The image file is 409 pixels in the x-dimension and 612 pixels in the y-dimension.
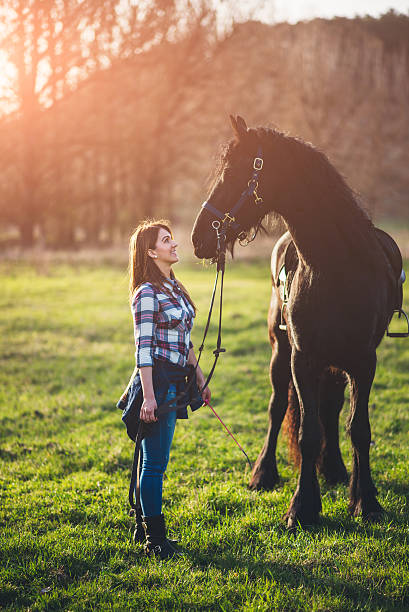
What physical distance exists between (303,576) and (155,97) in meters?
22.6

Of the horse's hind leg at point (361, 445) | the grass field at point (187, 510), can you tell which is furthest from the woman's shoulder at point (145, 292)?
the grass field at point (187, 510)

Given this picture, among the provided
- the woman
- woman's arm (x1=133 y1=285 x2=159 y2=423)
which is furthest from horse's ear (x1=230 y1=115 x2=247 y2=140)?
woman's arm (x1=133 y1=285 x2=159 y2=423)

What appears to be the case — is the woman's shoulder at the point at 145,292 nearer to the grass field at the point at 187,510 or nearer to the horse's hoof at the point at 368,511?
the grass field at the point at 187,510

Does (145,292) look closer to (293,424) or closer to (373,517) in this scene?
(293,424)

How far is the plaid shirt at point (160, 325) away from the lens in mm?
3016

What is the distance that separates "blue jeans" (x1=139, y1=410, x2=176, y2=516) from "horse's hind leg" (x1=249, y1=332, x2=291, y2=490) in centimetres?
133

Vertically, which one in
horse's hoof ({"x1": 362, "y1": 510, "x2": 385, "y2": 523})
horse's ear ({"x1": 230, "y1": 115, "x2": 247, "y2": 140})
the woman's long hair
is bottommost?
horse's hoof ({"x1": 362, "y1": 510, "x2": 385, "y2": 523})

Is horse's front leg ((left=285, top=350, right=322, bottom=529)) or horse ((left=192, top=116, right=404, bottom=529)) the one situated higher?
horse ((left=192, top=116, right=404, bottom=529))

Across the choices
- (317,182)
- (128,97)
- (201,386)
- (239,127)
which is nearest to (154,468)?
(201,386)

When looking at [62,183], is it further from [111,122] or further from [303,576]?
[303,576]

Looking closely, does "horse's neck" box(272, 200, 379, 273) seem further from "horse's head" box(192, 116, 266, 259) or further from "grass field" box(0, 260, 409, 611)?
"grass field" box(0, 260, 409, 611)

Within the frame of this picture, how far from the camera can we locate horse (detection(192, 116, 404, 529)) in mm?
3252

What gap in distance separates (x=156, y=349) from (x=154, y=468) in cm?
75

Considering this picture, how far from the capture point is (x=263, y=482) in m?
4.16
